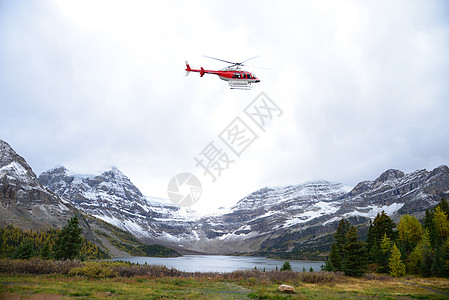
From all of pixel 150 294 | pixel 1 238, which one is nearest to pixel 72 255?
pixel 150 294

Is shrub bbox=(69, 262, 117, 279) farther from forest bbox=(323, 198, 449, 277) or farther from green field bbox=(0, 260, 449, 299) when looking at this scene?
forest bbox=(323, 198, 449, 277)

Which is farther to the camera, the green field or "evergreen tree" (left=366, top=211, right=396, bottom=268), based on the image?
"evergreen tree" (left=366, top=211, right=396, bottom=268)

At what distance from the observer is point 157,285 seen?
100 feet

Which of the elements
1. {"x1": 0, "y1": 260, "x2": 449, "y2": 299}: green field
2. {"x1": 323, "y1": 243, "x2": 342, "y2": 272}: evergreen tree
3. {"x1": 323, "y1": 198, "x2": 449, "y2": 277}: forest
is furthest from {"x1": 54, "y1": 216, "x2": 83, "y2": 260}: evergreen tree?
{"x1": 323, "y1": 198, "x2": 449, "y2": 277}: forest

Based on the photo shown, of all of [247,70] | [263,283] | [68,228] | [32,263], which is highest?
[247,70]

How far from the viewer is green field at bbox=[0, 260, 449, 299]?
23703 millimetres

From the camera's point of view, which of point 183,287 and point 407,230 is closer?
point 183,287

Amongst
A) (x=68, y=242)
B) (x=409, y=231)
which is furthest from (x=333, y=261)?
(x=68, y=242)

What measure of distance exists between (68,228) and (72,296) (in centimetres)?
3953

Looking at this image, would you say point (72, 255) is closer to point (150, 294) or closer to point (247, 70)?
point (150, 294)

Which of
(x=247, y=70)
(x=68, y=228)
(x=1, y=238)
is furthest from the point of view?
(x=1, y=238)

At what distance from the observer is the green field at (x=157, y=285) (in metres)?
23.7

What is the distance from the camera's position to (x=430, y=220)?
74.8m

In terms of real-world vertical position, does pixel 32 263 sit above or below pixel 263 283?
above
